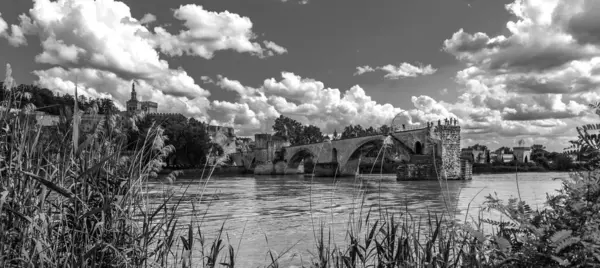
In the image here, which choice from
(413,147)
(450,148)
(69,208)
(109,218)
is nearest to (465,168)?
(450,148)

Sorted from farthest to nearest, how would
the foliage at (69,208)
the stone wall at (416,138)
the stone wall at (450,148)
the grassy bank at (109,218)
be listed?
the stone wall at (416,138) < the stone wall at (450,148) < the foliage at (69,208) < the grassy bank at (109,218)

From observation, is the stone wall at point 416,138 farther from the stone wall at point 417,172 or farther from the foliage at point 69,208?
the foliage at point 69,208

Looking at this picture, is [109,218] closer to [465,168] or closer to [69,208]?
[69,208]

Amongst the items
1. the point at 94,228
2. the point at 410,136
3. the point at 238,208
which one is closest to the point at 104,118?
the point at 94,228

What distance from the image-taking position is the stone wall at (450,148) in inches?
1416

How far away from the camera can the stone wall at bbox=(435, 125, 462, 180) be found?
35969 mm

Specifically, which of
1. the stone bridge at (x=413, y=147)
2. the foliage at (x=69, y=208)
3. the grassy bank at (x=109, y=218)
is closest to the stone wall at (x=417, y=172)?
the stone bridge at (x=413, y=147)

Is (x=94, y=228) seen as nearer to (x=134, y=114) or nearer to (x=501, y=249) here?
(x=134, y=114)

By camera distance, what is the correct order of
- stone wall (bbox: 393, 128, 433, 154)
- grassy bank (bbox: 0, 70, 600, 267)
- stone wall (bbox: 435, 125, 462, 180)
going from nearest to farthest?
grassy bank (bbox: 0, 70, 600, 267) → stone wall (bbox: 435, 125, 462, 180) → stone wall (bbox: 393, 128, 433, 154)

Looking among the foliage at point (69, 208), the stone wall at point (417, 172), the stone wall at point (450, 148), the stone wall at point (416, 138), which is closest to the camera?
the foliage at point (69, 208)

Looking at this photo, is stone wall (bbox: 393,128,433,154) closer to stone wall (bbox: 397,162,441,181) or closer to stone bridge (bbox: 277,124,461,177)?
stone bridge (bbox: 277,124,461,177)

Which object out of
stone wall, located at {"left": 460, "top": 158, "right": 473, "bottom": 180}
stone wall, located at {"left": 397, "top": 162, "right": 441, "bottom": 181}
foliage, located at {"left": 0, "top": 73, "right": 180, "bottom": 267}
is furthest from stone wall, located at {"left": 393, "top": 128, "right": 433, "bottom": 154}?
foliage, located at {"left": 0, "top": 73, "right": 180, "bottom": 267}

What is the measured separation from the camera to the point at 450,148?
1441 inches

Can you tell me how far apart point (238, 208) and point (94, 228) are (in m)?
10.3
